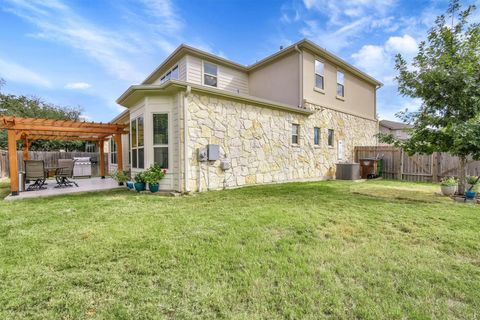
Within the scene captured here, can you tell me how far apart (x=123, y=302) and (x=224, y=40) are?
1367cm

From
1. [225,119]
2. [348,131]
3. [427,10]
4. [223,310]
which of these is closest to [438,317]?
[223,310]

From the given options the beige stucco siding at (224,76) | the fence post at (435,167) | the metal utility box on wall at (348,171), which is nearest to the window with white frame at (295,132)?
the metal utility box on wall at (348,171)

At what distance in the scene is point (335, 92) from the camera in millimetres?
12617

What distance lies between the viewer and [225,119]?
8133 millimetres

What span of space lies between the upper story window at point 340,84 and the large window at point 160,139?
32.4 feet

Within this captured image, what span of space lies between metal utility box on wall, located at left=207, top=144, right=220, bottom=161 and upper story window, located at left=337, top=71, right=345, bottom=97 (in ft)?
28.6

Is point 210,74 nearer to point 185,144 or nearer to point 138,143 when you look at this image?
point 138,143

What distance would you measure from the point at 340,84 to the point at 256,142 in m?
7.28

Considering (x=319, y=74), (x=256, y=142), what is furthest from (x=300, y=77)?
(x=256, y=142)

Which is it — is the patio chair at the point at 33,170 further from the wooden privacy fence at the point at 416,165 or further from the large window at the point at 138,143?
the wooden privacy fence at the point at 416,165

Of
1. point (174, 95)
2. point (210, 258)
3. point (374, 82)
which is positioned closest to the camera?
point (210, 258)

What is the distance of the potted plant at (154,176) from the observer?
288 inches

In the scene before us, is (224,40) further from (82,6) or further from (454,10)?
(454,10)

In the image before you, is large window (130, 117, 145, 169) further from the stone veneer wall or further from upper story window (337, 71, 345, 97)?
upper story window (337, 71, 345, 97)
